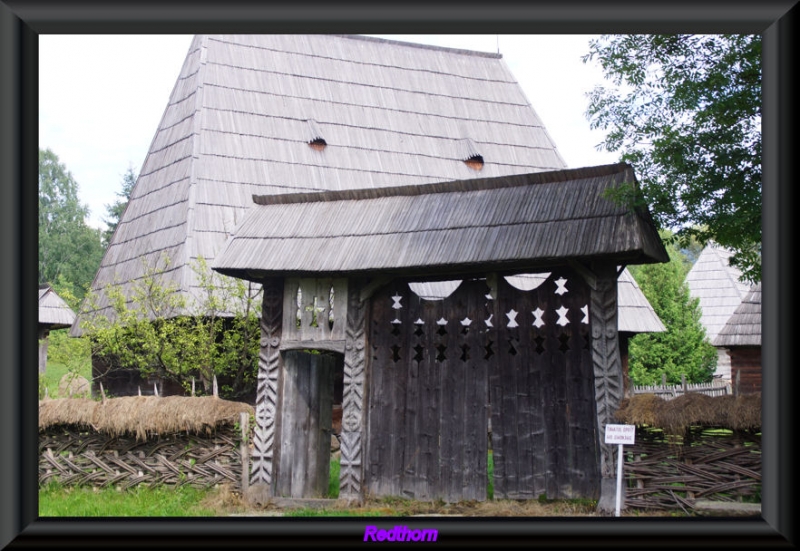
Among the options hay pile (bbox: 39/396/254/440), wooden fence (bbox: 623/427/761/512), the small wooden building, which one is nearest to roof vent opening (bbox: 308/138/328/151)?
the small wooden building

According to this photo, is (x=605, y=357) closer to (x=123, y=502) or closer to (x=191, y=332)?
(x=123, y=502)

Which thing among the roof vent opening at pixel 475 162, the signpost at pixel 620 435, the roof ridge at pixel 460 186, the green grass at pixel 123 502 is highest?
the roof vent opening at pixel 475 162

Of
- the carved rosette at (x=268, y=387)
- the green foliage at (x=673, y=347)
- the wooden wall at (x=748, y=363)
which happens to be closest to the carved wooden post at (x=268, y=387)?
the carved rosette at (x=268, y=387)

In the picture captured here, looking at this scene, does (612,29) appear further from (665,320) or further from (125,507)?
(665,320)

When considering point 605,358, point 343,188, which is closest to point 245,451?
point 605,358

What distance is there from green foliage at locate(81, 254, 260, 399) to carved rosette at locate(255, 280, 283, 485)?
4.25 metres

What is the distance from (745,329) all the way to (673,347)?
721cm

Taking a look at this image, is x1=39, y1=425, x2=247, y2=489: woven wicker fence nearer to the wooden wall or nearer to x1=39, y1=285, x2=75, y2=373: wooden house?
x1=39, y1=285, x2=75, y2=373: wooden house

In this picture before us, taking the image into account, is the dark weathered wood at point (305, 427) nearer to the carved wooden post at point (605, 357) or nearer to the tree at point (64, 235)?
the carved wooden post at point (605, 357)

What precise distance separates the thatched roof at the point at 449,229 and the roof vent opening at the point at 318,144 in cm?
834

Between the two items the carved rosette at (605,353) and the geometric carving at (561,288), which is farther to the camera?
the geometric carving at (561,288)

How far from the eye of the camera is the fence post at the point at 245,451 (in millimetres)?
11695

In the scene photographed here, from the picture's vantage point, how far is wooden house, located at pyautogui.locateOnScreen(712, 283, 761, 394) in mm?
22094

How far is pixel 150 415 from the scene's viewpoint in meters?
12.1
